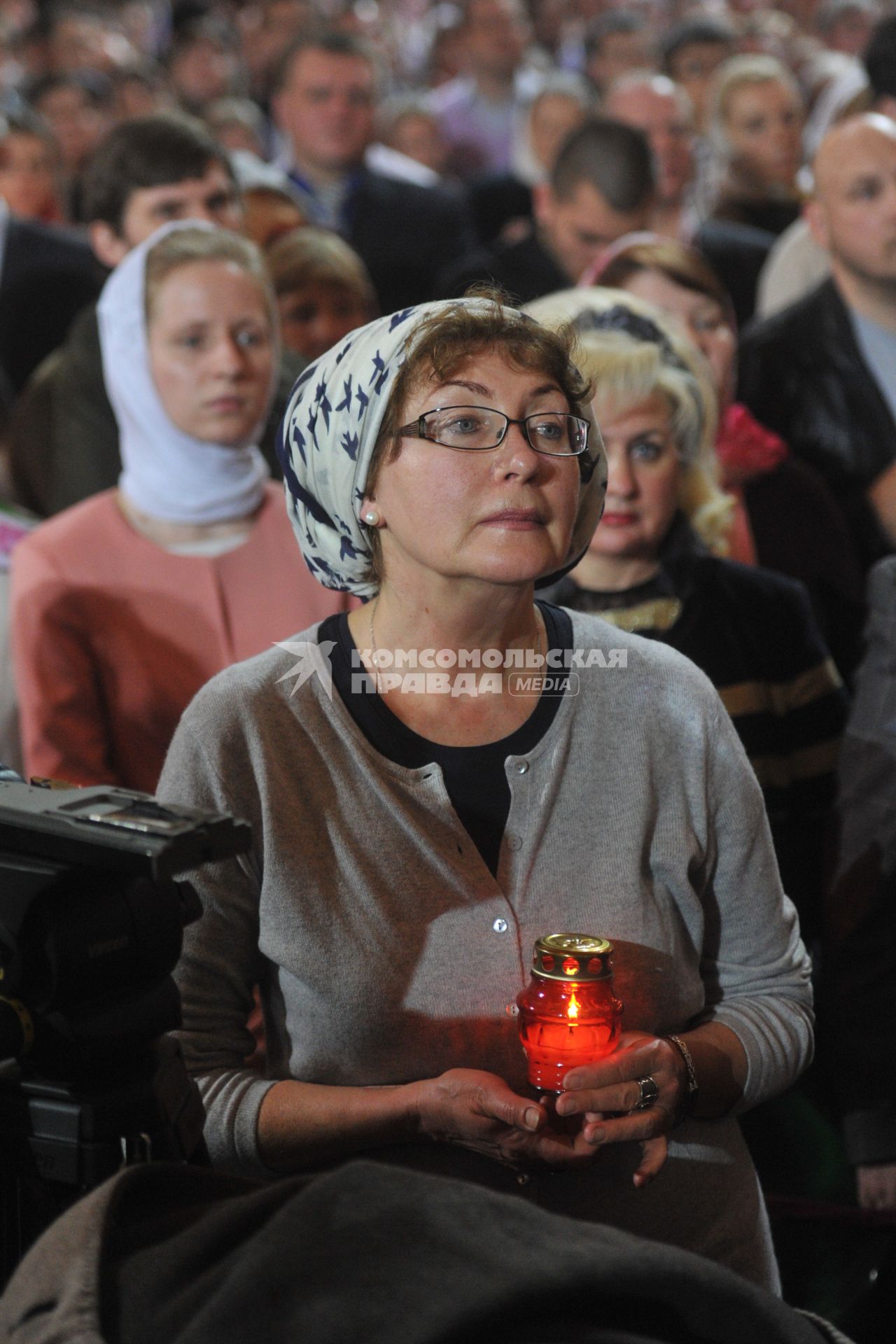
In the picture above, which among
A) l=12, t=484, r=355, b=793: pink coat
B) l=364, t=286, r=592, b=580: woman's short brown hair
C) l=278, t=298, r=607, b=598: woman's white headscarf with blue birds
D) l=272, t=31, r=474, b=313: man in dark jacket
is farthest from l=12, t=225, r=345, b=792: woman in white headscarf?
l=272, t=31, r=474, b=313: man in dark jacket

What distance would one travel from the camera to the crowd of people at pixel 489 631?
1.52 meters

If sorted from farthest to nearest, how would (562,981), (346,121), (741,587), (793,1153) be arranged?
(346,121)
(741,587)
(793,1153)
(562,981)

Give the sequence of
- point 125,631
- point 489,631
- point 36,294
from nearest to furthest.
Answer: point 489,631 < point 125,631 < point 36,294

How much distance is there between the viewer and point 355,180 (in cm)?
530

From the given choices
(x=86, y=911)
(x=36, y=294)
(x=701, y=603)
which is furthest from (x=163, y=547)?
(x=36, y=294)

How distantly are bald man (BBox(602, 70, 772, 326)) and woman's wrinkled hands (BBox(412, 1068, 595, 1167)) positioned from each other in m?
3.78

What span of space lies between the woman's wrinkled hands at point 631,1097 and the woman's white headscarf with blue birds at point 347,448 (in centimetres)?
51

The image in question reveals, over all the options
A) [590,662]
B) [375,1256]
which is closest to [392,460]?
[590,662]

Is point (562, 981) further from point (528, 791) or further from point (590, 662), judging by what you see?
point (590, 662)

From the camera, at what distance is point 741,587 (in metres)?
2.37

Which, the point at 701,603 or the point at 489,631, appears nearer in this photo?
the point at 489,631

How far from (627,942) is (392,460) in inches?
22.1

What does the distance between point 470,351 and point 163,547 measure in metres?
1.17

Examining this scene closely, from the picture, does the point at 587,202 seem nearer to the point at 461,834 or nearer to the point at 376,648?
the point at 376,648
